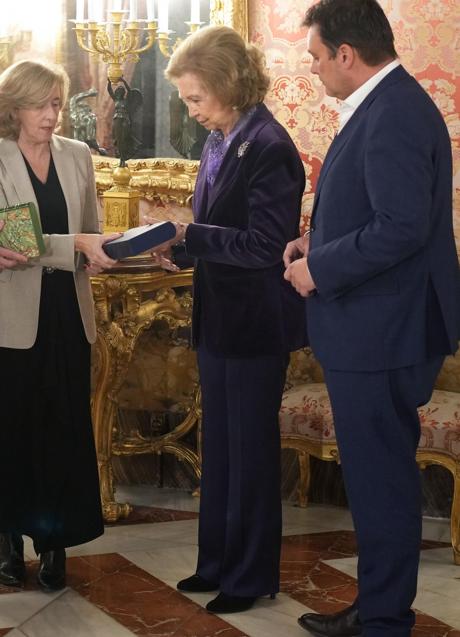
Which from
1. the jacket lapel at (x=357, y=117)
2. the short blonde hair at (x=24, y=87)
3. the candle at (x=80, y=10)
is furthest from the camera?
the candle at (x=80, y=10)

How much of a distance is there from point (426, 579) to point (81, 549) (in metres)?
1.22

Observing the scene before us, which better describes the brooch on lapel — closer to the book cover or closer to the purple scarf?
the purple scarf

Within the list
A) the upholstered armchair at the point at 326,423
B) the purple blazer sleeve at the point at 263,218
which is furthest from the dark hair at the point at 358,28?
the upholstered armchair at the point at 326,423

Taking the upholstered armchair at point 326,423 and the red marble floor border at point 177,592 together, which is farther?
the upholstered armchair at point 326,423

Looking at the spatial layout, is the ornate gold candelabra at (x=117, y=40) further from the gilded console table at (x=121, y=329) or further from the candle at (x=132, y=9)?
the gilded console table at (x=121, y=329)

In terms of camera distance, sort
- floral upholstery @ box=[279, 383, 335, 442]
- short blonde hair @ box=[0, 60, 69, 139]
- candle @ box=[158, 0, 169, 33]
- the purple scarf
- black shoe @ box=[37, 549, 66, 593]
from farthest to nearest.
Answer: candle @ box=[158, 0, 169, 33], floral upholstery @ box=[279, 383, 335, 442], black shoe @ box=[37, 549, 66, 593], short blonde hair @ box=[0, 60, 69, 139], the purple scarf

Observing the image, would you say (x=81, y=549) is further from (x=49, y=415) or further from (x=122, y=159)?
Answer: (x=122, y=159)

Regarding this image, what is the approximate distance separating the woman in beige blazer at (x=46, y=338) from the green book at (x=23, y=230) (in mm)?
60

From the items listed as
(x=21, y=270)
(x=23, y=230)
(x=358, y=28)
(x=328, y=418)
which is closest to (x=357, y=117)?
(x=358, y=28)

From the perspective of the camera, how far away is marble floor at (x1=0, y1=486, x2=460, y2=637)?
334 centimetres

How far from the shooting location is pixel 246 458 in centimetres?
338

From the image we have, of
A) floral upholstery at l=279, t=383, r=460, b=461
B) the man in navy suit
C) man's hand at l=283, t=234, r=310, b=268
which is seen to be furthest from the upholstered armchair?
man's hand at l=283, t=234, r=310, b=268

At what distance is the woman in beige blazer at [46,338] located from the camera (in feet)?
11.2

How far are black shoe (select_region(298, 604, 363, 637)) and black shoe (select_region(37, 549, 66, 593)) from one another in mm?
833
